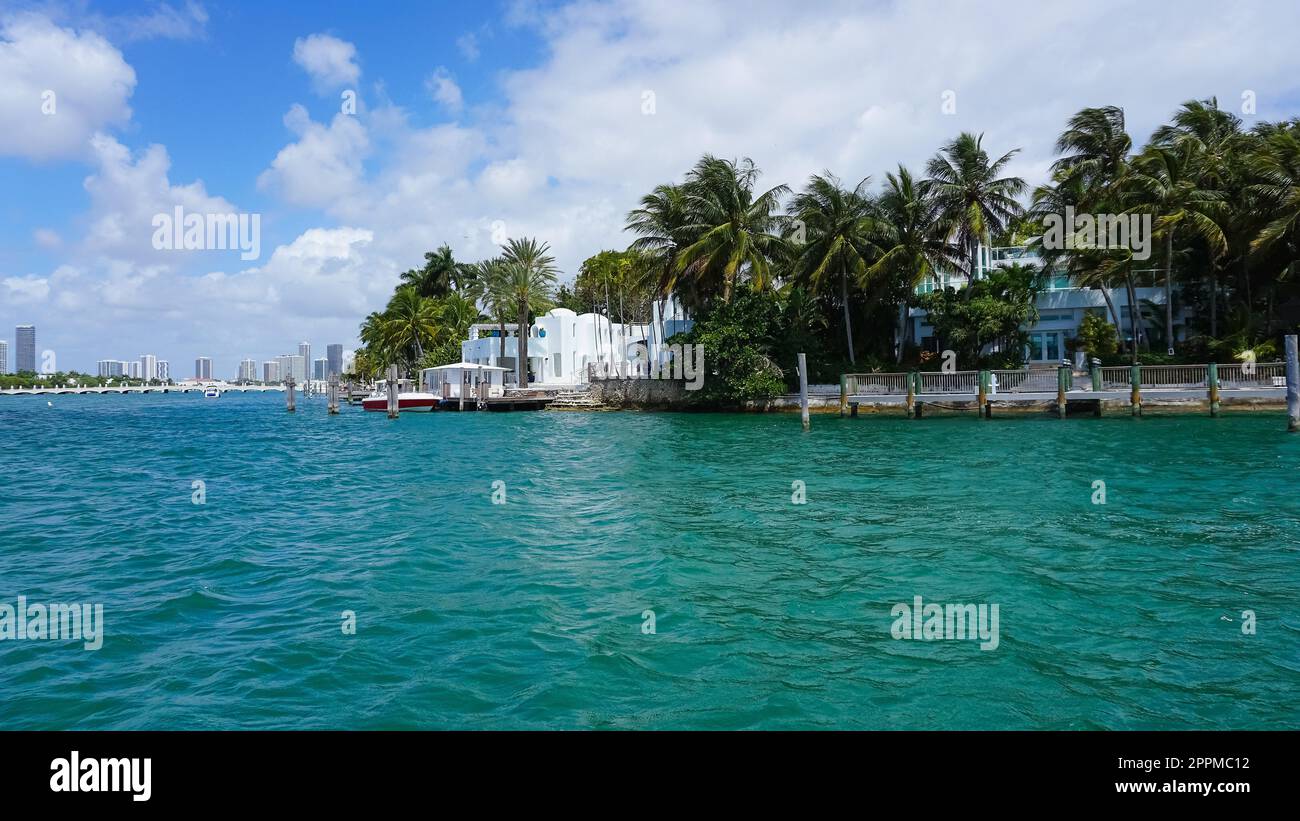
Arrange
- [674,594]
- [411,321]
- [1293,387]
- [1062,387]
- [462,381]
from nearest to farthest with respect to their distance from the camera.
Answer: [674,594]
[1293,387]
[1062,387]
[462,381]
[411,321]

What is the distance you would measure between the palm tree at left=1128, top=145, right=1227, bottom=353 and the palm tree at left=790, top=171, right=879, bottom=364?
1343 cm

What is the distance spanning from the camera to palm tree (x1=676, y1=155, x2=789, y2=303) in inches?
1791

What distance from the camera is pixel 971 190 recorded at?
43.4 m

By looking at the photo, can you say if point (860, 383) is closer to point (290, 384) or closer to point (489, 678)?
point (489, 678)

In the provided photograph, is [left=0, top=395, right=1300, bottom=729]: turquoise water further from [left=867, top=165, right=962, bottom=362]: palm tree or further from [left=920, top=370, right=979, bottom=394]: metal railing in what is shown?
[left=867, top=165, right=962, bottom=362]: palm tree

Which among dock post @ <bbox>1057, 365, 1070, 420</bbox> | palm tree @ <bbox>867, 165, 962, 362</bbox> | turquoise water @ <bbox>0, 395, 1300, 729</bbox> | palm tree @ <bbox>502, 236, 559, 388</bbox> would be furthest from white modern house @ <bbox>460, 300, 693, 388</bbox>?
turquoise water @ <bbox>0, 395, 1300, 729</bbox>

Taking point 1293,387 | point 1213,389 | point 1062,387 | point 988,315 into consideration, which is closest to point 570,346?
point 988,315

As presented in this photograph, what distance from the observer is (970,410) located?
39.2 m

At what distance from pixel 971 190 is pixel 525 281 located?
115 feet

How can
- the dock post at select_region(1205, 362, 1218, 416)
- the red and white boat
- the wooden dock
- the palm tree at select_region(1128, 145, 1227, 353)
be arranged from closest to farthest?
the dock post at select_region(1205, 362, 1218, 416), the wooden dock, the palm tree at select_region(1128, 145, 1227, 353), the red and white boat

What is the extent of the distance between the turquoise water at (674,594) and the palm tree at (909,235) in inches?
936

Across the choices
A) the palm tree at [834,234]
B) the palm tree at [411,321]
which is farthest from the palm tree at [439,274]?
the palm tree at [834,234]
